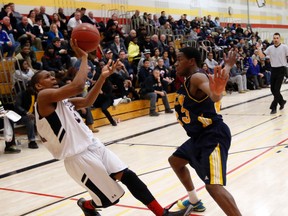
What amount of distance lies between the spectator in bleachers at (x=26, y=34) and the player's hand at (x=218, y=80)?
812 centimetres

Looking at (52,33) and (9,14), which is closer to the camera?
(9,14)

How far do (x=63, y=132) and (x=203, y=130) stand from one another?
109cm

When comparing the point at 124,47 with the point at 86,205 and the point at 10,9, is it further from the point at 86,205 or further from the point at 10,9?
the point at 86,205

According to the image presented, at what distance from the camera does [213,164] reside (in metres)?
3.06

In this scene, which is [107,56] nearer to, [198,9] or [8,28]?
[8,28]

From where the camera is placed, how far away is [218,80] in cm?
262

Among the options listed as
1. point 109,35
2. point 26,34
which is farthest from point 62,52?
point 109,35

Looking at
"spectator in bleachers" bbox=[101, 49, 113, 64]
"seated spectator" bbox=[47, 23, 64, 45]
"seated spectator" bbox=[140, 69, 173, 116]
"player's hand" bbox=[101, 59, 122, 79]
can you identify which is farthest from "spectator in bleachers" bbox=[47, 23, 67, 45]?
"player's hand" bbox=[101, 59, 122, 79]

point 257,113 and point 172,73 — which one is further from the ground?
point 172,73

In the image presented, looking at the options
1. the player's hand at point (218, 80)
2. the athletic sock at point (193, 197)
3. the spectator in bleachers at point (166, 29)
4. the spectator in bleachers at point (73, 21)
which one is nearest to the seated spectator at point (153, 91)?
the spectator in bleachers at point (73, 21)

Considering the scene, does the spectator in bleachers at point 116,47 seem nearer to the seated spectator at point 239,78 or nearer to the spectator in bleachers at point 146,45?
the spectator in bleachers at point 146,45

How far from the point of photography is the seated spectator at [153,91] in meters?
10.7

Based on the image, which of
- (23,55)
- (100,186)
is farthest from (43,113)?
(23,55)

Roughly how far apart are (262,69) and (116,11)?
642cm
